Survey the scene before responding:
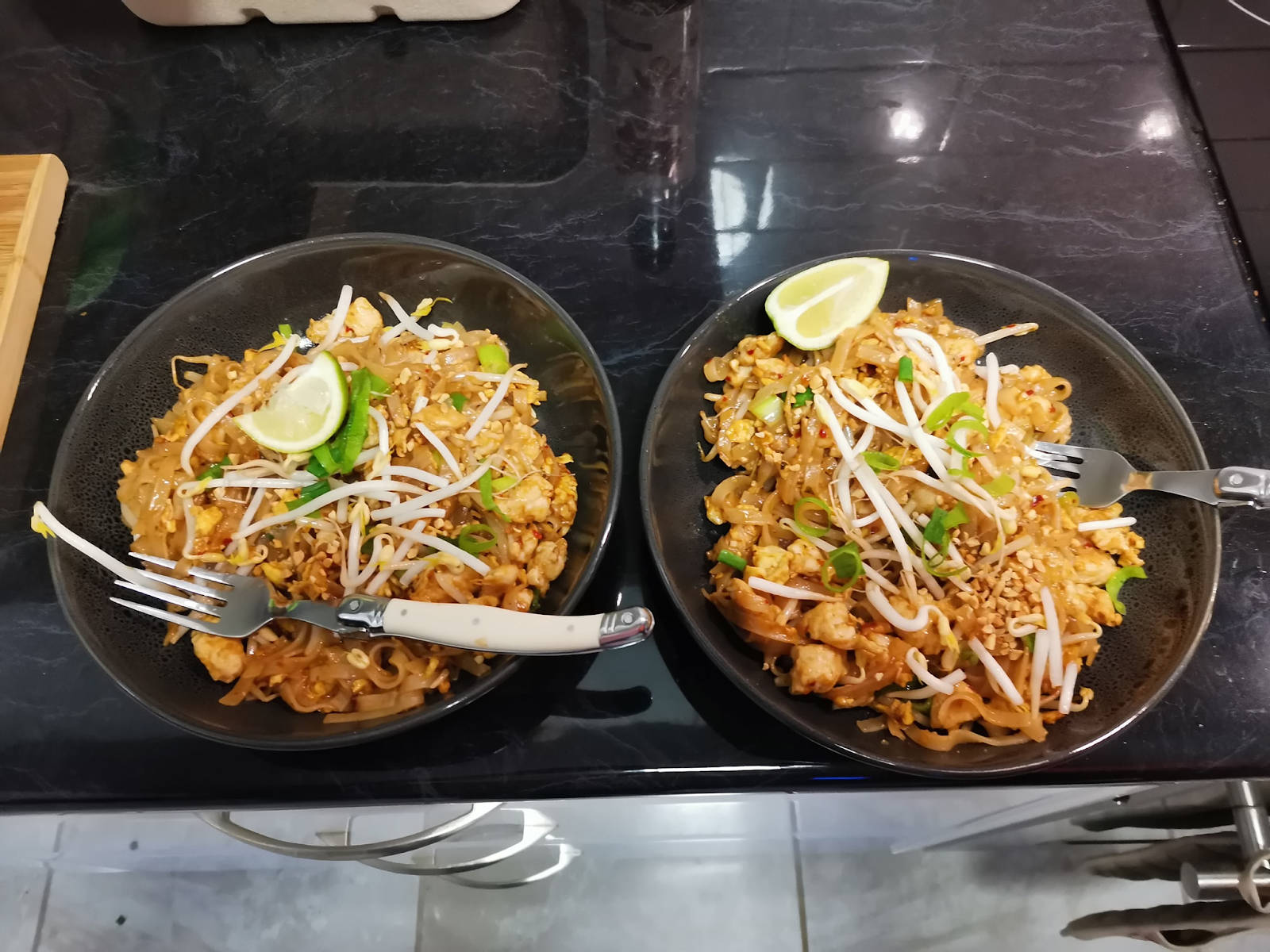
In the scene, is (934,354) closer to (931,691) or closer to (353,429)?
(931,691)

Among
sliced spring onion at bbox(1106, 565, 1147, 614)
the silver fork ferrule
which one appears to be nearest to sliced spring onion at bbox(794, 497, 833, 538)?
sliced spring onion at bbox(1106, 565, 1147, 614)

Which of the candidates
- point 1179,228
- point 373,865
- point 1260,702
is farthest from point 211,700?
point 1179,228

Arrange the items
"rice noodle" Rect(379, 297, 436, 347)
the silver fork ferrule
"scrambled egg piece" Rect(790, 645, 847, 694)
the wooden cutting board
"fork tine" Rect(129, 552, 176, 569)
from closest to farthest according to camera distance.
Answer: the silver fork ferrule, "scrambled egg piece" Rect(790, 645, 847, 694), "fork tine" Rect(129, 552, 176, 569), "rice noodle" Rect(379, 297, 436, 347), the wooden cutting board

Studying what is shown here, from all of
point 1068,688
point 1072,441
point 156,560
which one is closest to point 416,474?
point 156,560

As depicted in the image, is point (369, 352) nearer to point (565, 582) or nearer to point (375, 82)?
point (565, 582)

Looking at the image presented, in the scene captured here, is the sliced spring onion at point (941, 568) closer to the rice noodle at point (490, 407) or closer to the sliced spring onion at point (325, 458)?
the rice noodle at point (490, 407)

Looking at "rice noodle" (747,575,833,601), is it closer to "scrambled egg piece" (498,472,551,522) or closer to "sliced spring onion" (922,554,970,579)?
"sliced spring onion" (922,554,970,579)

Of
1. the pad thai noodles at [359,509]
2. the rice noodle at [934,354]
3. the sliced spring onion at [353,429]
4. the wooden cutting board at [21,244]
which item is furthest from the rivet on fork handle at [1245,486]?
the wooden cutting board at [21,244]

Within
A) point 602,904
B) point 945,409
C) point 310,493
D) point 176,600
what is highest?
point 945,409
